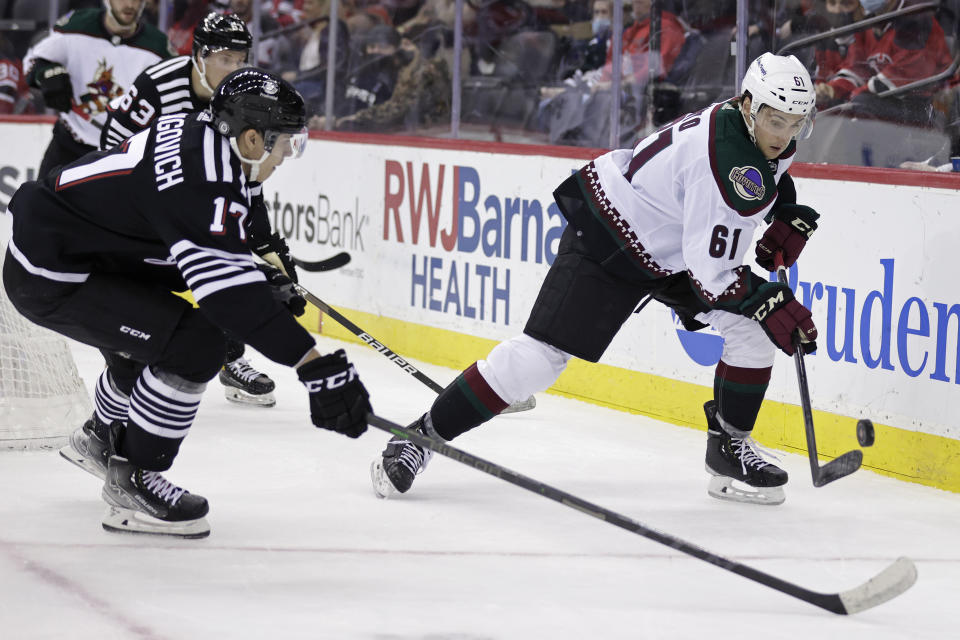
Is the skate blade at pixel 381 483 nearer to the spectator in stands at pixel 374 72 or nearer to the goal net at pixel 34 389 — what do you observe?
Result: the goal net at pixel 34 389

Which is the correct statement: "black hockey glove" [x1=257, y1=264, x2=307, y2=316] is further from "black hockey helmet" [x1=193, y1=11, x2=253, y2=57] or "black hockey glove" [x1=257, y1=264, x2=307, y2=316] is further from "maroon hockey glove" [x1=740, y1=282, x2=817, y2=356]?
"maroon hockey glove" [x1=740, y1=282, x2=817, y2=356]

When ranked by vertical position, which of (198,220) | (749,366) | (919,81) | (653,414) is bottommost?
(653,414)

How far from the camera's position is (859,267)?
3.73 metres

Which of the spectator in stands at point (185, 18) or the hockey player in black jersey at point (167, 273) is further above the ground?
the spectator in stands at point (185, 18)

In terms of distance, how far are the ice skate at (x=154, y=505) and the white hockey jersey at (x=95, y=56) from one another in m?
2.26

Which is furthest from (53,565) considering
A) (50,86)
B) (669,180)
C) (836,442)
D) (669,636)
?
(50,86)

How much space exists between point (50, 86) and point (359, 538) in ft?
8.16

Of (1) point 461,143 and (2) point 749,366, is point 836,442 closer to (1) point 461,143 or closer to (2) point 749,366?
(2) point 749,366

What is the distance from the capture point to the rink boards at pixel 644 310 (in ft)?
11.6

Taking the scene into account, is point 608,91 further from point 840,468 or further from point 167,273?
point 167,273

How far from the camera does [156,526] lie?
112 inches

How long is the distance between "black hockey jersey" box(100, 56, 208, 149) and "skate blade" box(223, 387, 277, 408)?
91cm

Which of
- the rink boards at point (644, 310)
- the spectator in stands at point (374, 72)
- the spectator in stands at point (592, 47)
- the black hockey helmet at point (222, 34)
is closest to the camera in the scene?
the rink boards at point (644, 310)

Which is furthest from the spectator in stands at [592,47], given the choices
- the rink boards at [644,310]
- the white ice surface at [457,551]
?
the white ice surface at [457,551]
